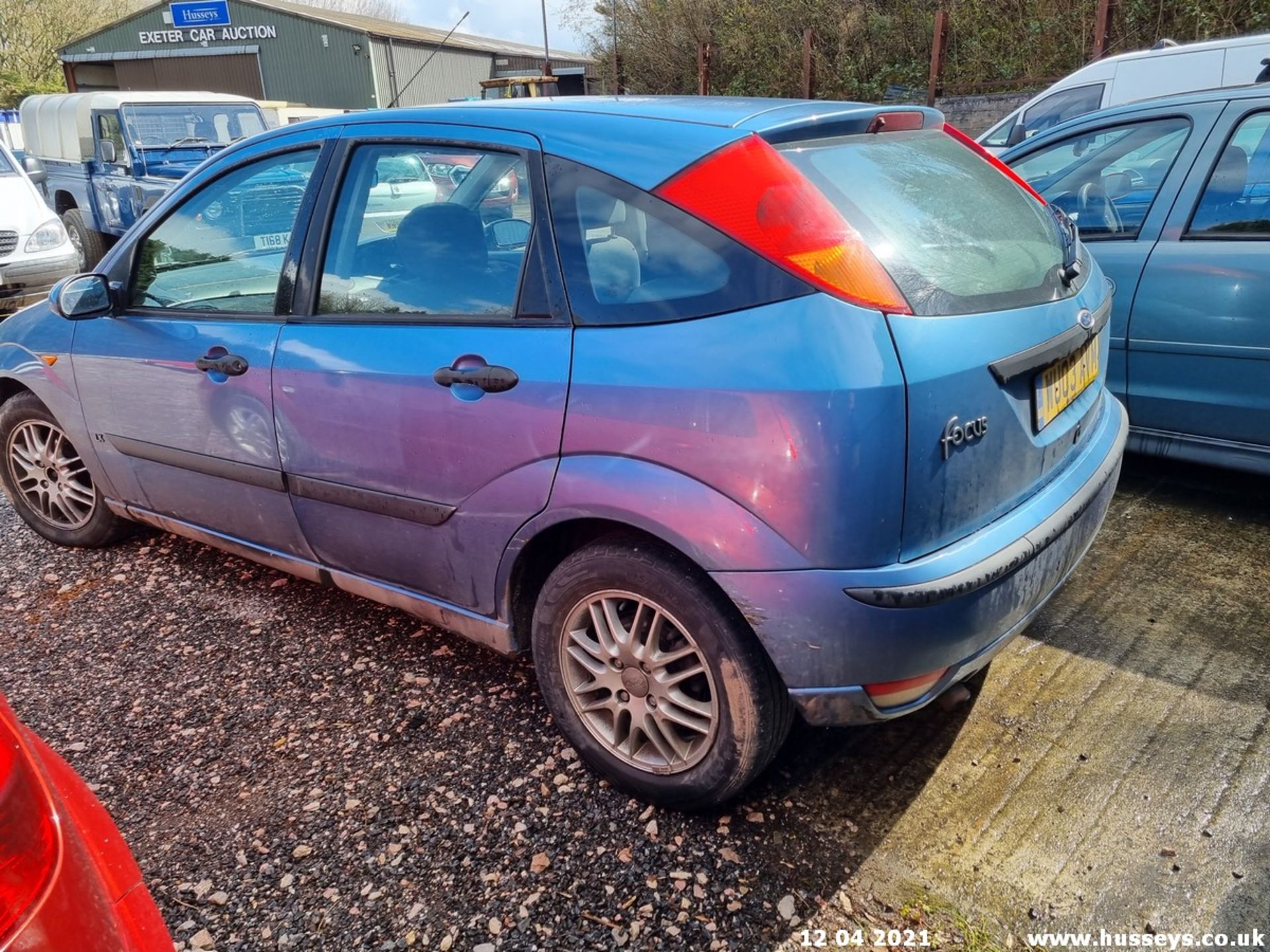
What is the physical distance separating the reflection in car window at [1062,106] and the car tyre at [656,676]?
26.5ft

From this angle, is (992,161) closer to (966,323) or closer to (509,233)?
(966,323)

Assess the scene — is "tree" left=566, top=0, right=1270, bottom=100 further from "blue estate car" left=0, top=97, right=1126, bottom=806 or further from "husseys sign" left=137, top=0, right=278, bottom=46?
"husseys sign" left=137, top=0, right=278, bottom=46

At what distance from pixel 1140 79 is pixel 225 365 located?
8813 millimetres

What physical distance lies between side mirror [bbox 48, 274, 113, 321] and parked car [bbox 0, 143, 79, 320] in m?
6.19

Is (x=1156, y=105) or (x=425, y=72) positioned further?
(x=425, y=72)

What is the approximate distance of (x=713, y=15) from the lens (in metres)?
21.3

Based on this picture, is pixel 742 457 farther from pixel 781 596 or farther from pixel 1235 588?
pixel 1235 588

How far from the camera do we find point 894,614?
75.9 inches

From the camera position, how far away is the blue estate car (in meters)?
1.92

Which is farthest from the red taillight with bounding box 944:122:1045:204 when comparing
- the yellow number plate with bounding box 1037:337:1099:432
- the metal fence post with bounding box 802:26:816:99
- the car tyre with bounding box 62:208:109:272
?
the metal fence post with bounding box 802:26:816:99

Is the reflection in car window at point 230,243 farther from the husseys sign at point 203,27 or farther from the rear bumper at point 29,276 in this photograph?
the husseys sign at point 203,27

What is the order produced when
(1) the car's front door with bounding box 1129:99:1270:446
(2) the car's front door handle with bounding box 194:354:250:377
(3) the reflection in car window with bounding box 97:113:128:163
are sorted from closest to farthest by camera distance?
1. (2) the car's front door handle with bounding box 194:354:250:377
2. (1) the car's front door with bounding box 1129:99:1270:446
3. (3) the reflection in car window with bounding box 97:113:128:163

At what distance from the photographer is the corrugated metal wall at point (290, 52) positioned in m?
32.5

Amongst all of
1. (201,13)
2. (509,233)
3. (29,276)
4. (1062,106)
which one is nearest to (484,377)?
(509,233)
